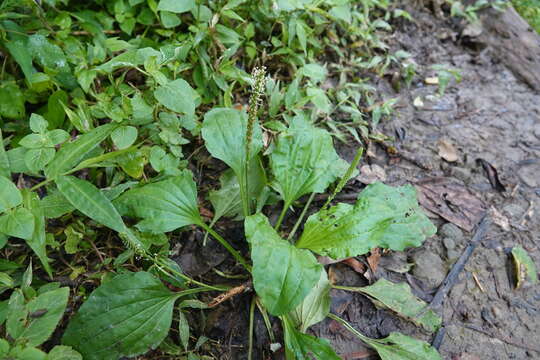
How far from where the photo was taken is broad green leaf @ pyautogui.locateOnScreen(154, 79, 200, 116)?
1727 millimetres

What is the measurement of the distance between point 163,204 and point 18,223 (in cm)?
54

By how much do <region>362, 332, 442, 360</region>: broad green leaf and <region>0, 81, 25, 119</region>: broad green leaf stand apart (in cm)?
197

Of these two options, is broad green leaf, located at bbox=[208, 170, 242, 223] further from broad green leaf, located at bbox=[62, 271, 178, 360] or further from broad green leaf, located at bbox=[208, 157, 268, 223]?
broad green leaf, located at bbox=[62, 271, 178, 360]

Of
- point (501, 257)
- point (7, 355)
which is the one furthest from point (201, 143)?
point (501, 257)

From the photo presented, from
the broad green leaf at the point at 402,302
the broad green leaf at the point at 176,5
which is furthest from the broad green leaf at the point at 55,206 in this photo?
the broad green leaf at the point at 402,302

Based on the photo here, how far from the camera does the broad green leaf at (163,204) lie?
1699 millimetres

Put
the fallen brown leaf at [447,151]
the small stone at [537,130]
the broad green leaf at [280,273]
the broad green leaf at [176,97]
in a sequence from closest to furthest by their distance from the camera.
→ the broad green leaf at [280,273], the broad green leaf at [176,97], the fallen brown leaf at [447,151], the small stone at [537,130]

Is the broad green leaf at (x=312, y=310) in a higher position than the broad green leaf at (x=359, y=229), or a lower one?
lower

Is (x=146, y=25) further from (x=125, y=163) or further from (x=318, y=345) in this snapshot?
(x=318, y=345)

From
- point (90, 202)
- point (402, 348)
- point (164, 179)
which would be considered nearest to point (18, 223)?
point (90, 202)

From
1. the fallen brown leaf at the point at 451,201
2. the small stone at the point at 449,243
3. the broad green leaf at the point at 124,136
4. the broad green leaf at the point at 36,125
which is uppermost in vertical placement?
the fallen brown leaf at the point at 451,201

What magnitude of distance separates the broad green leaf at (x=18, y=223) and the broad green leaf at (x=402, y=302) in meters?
1.40

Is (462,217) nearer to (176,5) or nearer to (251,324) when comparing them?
(251,324)

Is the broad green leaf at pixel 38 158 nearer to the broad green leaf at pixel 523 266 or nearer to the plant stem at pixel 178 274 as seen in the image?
the plant stem at pixel 178 274
